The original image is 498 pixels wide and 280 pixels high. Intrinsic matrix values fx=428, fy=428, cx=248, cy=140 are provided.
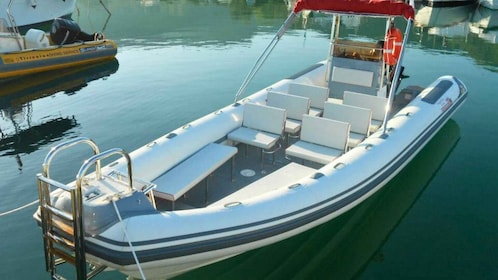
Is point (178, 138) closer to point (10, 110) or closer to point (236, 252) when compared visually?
point (236, 252)

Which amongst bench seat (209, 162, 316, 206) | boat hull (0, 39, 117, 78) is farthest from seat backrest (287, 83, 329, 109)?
boat hull (0, 39, 117, 78)

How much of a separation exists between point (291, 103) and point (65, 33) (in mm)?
10308

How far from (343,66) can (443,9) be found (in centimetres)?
2441

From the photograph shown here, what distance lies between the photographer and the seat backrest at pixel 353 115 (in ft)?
22.2

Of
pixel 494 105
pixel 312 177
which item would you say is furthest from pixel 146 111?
pixel 494 105

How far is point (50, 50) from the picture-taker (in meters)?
13.4

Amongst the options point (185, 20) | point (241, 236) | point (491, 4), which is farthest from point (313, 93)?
point (491, 4)

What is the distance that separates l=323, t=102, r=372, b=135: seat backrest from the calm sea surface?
115 cm

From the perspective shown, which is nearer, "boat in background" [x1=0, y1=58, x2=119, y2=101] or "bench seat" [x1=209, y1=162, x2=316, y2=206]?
"bench seat" [x1=209, y1=162, x2=316, y2=206]

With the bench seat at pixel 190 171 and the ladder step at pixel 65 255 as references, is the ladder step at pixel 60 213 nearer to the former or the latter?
the ladder step at pixel 65 255

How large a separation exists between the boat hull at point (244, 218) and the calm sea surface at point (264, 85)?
73 cm

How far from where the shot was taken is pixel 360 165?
5629 millimetres

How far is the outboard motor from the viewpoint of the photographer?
46.7 ft

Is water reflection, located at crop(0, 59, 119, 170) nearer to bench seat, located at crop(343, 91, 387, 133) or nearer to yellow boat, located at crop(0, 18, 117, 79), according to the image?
yellow boat, located at crop(0, 18, 117, 79)
